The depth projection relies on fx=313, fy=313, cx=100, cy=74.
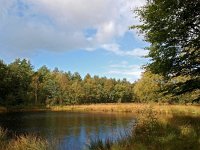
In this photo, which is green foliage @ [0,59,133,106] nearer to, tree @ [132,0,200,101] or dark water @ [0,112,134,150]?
dark water @ [0,112,134,150]

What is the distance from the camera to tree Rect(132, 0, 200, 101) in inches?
660

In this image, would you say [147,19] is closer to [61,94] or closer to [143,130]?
[143,130]

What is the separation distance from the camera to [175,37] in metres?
17.3

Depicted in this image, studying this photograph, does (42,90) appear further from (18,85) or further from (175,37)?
(175,37)

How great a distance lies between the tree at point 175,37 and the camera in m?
16.8

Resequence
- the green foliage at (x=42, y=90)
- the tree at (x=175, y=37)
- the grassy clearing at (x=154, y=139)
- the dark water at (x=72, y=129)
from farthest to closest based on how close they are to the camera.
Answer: the green foliage at (x=42, y=90), the dark water at (x=72, y=129), the tree at (x=175, y=37), the grassy clearing at (x=154, y=139)

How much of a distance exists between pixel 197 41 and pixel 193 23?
1.15 meters

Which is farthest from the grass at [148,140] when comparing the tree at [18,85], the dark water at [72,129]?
the tree at [18,85]

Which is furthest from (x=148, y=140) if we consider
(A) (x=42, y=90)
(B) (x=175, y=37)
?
(A) (x=42, y=90)

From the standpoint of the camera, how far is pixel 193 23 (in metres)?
17.1

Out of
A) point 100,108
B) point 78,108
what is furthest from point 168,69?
point 78,108

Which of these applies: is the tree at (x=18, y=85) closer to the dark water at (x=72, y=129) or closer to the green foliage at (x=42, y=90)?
the green foliage at (x=42, y=90)

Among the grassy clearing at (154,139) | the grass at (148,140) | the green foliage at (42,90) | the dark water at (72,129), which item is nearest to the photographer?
the grassy clearing at (154,139)

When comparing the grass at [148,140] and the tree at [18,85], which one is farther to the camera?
the tree at [18,85]
